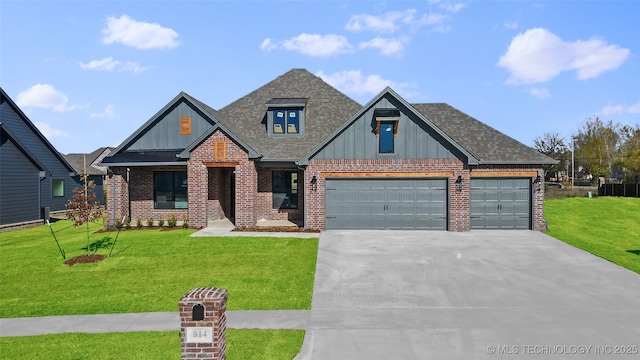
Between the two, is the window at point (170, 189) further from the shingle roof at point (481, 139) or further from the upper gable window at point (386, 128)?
the shingle roof at point (481, 139)

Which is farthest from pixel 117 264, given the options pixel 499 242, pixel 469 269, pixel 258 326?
pixel 499 242

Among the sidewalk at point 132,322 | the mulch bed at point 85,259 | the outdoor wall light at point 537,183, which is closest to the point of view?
the sidewalk at point 132,322

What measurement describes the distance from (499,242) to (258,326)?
1159cm

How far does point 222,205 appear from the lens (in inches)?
788

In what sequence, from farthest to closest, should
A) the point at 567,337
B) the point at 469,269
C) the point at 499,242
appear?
the point at 499,242 < the point at 469,269 < the point at 567,337

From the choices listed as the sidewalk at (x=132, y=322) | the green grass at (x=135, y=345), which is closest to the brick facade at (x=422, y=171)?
the sidewalk at (x=132, y=322)

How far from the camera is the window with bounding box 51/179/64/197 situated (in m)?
27.5

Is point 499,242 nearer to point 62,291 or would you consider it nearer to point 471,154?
point 471,154

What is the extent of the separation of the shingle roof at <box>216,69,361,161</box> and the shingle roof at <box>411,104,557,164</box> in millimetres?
5162

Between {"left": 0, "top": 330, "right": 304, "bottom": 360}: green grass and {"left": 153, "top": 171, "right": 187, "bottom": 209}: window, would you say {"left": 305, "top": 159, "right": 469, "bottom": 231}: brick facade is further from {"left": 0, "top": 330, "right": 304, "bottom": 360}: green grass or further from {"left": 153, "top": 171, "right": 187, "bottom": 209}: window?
{"left": 0, "top": 330, "right": 304, "bottom": 360}: green grass

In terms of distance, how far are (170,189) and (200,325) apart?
53.8 feet

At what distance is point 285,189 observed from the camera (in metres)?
19.8

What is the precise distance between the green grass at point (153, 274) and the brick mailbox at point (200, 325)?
2920 mm

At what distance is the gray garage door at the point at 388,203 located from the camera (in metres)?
17.3
